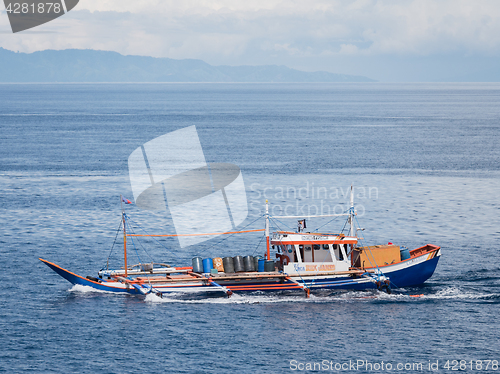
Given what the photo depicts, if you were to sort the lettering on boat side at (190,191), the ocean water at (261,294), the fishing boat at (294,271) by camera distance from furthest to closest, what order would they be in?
the lettering on boat side at (190,191)
the fishing boat at (294,271)
the ocean water at (261,294)

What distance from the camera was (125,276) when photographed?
5816 centimetres

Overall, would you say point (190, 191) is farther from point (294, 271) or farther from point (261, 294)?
point (261, 294)

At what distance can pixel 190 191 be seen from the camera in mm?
102188

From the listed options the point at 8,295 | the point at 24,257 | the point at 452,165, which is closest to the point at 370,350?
the point at 8,295

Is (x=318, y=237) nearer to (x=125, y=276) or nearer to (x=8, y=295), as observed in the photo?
(x=125, y=276)

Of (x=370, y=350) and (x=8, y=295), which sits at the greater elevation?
(x=8, y=295)

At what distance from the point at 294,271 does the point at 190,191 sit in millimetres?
46883

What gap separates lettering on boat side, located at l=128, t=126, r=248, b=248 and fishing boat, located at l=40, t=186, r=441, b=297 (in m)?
11.6

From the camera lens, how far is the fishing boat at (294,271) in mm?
56438

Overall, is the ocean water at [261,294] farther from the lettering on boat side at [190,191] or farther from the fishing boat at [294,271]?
the lettering on boat side at [190,191]

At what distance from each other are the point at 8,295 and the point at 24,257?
12.0m

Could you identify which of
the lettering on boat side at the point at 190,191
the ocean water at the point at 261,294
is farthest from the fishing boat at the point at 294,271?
the lettering on boat side at the point at 190,191

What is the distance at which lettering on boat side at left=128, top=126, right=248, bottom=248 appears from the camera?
83.9 metres

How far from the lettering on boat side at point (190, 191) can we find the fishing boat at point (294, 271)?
1157 centimetres
